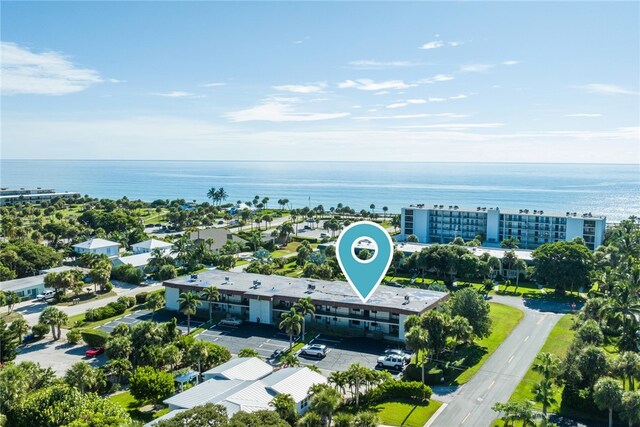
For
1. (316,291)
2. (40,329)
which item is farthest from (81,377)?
(316,291)

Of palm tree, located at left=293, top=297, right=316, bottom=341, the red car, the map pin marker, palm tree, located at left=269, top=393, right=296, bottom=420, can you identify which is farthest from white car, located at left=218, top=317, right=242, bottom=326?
palm tree, located at left=269, top=393, right=296, bottom=420

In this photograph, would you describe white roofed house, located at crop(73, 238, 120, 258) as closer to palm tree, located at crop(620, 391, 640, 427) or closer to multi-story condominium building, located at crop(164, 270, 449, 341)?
multi-story condominium building, located at crop(164, 270, 449, 341)

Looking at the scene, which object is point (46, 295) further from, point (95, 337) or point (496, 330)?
point (496, 330)

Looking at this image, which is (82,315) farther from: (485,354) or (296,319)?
(485,354)

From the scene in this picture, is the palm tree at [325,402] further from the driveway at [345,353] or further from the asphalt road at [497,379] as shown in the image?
the driveway at [345,353]

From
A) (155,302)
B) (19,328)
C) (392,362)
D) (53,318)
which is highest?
(53,318)

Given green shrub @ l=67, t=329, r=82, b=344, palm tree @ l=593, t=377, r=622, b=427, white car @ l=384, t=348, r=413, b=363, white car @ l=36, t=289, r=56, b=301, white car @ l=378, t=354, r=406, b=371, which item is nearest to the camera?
palm tree @ l=593, t=377, r=622, b=427
